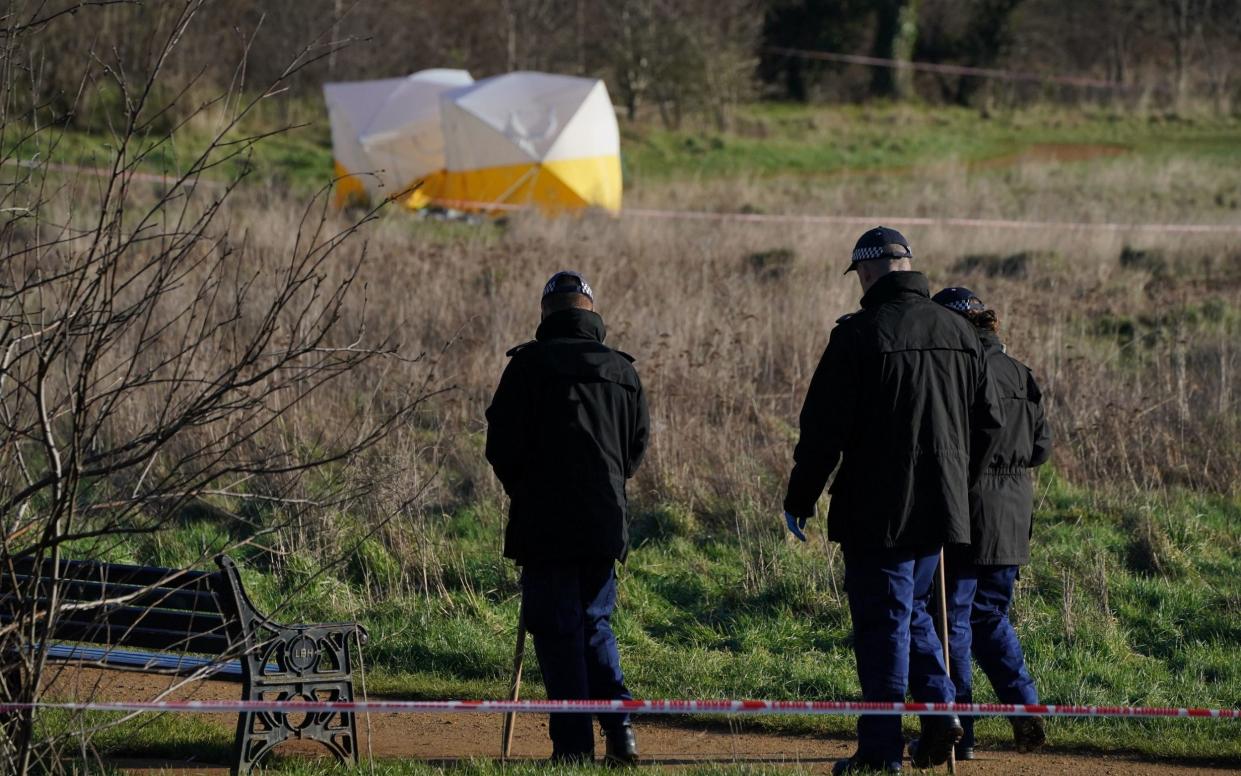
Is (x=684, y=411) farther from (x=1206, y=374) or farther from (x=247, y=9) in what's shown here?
(x=247, y=9)

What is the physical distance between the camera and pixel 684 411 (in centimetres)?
1041

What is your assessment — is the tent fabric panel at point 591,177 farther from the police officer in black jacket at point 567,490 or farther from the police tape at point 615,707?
the police tape at point 615,707

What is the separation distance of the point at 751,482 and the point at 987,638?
10.4 ft

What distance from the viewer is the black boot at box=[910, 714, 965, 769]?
5492 mm

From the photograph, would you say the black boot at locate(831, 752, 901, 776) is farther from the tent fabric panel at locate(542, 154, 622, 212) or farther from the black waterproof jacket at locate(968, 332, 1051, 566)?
the tent fabric panel at locate(542, 154, 622, 212)

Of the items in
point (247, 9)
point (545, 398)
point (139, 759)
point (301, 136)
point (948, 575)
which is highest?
point (247, 9)

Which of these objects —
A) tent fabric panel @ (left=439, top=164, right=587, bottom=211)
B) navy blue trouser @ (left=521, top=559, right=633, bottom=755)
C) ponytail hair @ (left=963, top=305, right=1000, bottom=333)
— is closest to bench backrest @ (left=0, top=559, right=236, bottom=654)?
navy blue trouser @ (left=521, top=559, right=633, bottom=755)

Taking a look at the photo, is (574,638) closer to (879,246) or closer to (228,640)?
(228,640)

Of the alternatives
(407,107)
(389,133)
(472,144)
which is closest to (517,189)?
(472,144)

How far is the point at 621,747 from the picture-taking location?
18.5 ft

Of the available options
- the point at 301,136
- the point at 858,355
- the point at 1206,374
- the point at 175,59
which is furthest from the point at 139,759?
the point at 301,136

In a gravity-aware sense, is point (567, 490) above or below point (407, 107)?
below

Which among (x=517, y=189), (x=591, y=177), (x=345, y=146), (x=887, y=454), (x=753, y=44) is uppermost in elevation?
(x=753, y=44)

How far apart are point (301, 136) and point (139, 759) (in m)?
24.9
